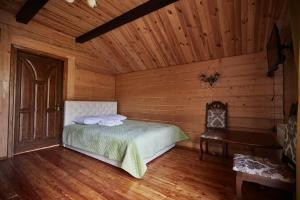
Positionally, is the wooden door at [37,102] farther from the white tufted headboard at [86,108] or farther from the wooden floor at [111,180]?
the wooden floor at [111,180]

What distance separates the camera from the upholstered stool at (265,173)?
4.55 ft

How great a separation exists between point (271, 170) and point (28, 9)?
13.4 feet

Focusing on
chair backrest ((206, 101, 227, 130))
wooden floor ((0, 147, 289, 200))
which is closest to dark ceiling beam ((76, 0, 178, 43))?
chair backrest ((206, 101, 227, 130))

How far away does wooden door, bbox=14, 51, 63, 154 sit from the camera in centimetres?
304

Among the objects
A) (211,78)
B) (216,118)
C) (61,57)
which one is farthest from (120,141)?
(61,57)

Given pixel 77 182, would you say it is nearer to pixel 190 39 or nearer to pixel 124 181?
pixel 124 181

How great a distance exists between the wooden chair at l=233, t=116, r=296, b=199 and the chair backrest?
1.42 metres

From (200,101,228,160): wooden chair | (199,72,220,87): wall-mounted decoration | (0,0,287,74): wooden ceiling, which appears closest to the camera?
(0,0,287,74): wooden ceiling

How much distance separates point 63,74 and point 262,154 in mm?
4595

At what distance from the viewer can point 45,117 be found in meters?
3.42

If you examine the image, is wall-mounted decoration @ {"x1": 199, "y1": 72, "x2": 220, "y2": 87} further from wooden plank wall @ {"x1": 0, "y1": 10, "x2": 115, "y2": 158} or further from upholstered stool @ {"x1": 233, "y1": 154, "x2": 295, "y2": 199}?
wooden plank wall @ {"x1": 0, "y1": 10, "x2": 115, "y2": 158}

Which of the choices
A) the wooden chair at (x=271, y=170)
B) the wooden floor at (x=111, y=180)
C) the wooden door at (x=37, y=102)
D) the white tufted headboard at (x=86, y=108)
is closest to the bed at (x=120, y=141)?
the white tufted headboard at (x=86, y=108)

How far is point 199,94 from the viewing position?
11.8 feet

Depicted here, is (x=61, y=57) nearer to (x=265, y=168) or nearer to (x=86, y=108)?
(x=86, y=108)
